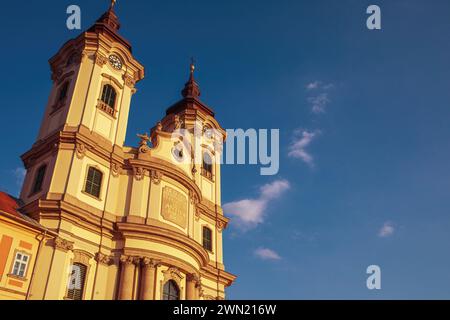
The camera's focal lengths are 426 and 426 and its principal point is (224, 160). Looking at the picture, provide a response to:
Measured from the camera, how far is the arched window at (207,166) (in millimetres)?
35469

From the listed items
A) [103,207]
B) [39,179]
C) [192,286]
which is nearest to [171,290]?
[192,286]

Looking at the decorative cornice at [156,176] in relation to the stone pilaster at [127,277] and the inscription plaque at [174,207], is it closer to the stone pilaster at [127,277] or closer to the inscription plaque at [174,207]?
the inscription plaque at [174,207]

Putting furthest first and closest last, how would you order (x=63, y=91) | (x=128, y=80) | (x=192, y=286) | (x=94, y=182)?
(x=128, y=80), (x=63, y=91), (x=192, y=286), (x=94, y=182)

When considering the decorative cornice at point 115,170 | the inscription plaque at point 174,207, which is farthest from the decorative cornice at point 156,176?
the decorative cornice at point 115,170

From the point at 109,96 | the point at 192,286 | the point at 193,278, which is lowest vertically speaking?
the point at 192,286

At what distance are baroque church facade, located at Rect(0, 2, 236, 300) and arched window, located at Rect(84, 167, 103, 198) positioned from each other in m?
0.06

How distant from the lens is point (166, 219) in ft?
87.1

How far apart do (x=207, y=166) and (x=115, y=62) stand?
444 inches

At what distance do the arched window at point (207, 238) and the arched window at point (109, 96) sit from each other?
37.7ft

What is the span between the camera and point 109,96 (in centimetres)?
2948

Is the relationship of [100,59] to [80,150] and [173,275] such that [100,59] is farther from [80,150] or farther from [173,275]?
[173,275]

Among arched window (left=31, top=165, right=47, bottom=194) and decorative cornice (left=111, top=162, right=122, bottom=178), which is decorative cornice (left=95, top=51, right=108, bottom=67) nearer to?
decorative cornice (left=111, top=162, right=122, bottom=178)

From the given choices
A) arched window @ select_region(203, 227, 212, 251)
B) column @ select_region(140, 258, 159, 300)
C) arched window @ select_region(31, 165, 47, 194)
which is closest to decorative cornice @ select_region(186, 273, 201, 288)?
column @ select_region(140, 258, 159, 300)
